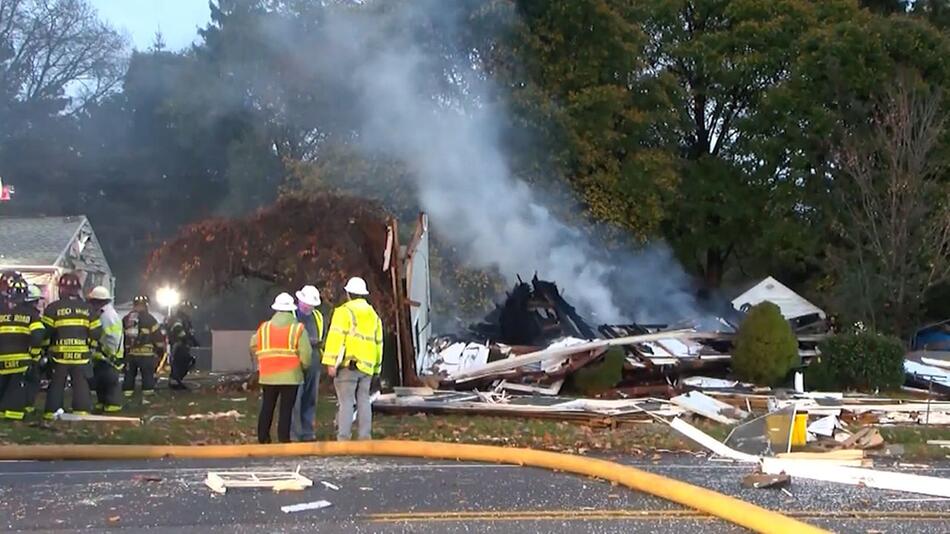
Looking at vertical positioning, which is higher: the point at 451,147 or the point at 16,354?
the point at 451,147

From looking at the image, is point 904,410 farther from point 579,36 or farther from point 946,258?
point 579,36

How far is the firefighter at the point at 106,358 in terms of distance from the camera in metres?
13.5

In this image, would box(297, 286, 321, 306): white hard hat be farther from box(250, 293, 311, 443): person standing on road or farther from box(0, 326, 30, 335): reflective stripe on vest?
box(0, 326, 30, 335): reflective stripe on vest

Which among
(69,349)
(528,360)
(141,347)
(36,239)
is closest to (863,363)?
(528,360)

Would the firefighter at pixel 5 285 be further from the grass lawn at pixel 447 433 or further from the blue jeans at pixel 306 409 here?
the blue jeans at pixel 306 409

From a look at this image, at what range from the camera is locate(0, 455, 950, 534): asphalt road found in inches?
263

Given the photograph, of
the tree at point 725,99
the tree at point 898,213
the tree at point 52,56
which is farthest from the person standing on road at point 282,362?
the tree at point 52,56

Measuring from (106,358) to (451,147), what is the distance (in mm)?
12263

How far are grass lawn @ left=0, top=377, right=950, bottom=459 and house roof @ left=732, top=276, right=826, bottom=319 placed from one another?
581 inches

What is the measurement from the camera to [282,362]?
34.4 feet

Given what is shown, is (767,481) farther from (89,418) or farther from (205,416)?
(89,418)

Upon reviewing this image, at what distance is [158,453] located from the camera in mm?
9742

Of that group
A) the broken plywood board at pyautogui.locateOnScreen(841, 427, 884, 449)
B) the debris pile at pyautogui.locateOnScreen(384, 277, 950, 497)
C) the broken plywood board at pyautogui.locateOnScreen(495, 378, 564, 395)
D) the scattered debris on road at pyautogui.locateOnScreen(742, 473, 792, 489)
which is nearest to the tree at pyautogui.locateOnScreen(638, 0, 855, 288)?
the debris pile at pyautogui.locateOnScreen(384, 277, 950, 497)

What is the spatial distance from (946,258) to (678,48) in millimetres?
10604
